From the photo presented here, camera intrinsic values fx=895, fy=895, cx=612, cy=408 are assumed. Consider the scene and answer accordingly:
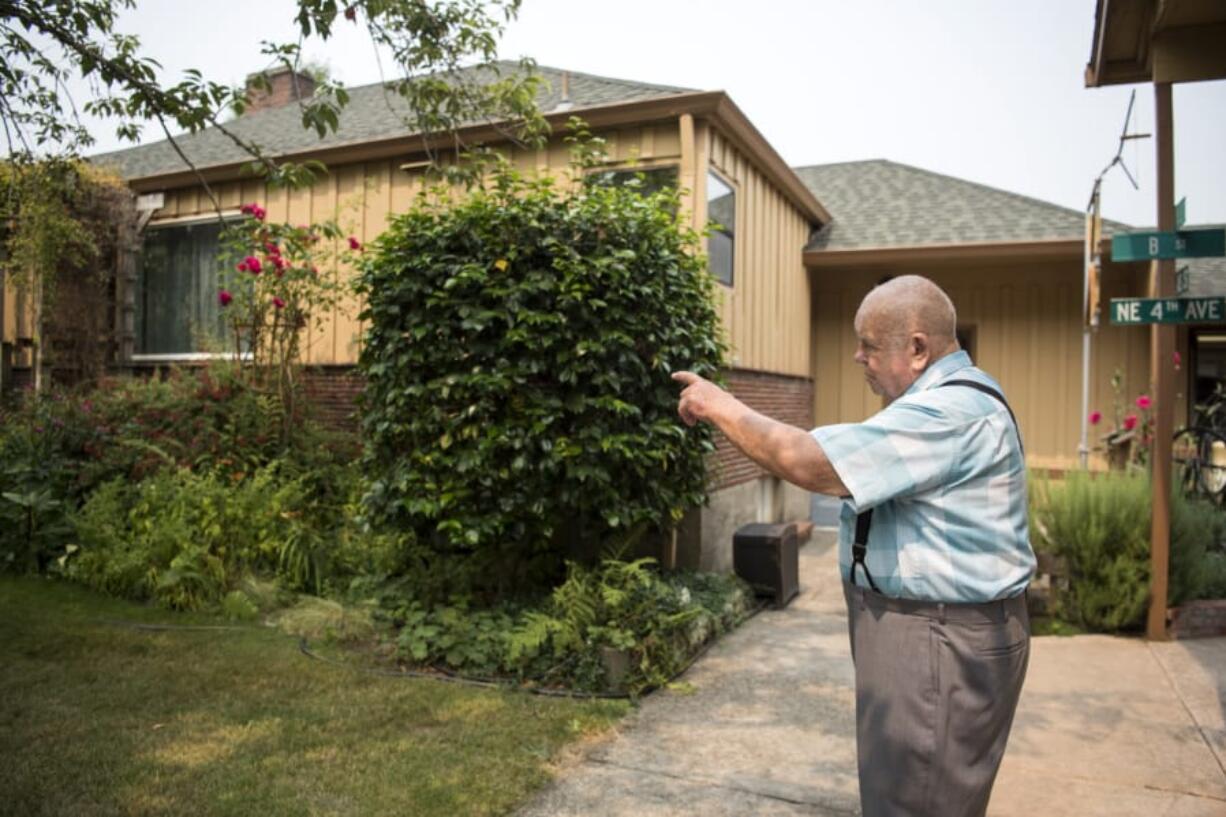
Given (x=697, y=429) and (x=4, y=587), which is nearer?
(x=697, y=429)

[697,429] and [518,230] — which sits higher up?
[518,230]

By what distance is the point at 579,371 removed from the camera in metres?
5.38

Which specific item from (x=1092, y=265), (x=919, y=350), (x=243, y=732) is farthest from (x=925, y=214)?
(x=919, y=350)

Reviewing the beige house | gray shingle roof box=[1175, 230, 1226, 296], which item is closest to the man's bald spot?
the beige house

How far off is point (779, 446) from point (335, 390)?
8393mm

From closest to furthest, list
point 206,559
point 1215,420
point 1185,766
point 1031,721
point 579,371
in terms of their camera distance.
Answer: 1. point 1185,766
2. point 1031,721
3. point 579,371
4. point 206,559
5. point 1215,420

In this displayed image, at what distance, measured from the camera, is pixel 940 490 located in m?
1.95

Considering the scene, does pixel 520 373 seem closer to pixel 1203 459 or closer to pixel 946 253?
pixel 1203 459

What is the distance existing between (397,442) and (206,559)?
1977mm

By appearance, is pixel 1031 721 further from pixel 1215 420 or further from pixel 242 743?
pixel 1215 420

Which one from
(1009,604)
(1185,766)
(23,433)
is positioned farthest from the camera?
(23,433)

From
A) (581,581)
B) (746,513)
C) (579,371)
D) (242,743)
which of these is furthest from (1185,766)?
(746,513)

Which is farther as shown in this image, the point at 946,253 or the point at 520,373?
the point at 946,253

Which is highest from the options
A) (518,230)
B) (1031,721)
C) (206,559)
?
(518,230)
